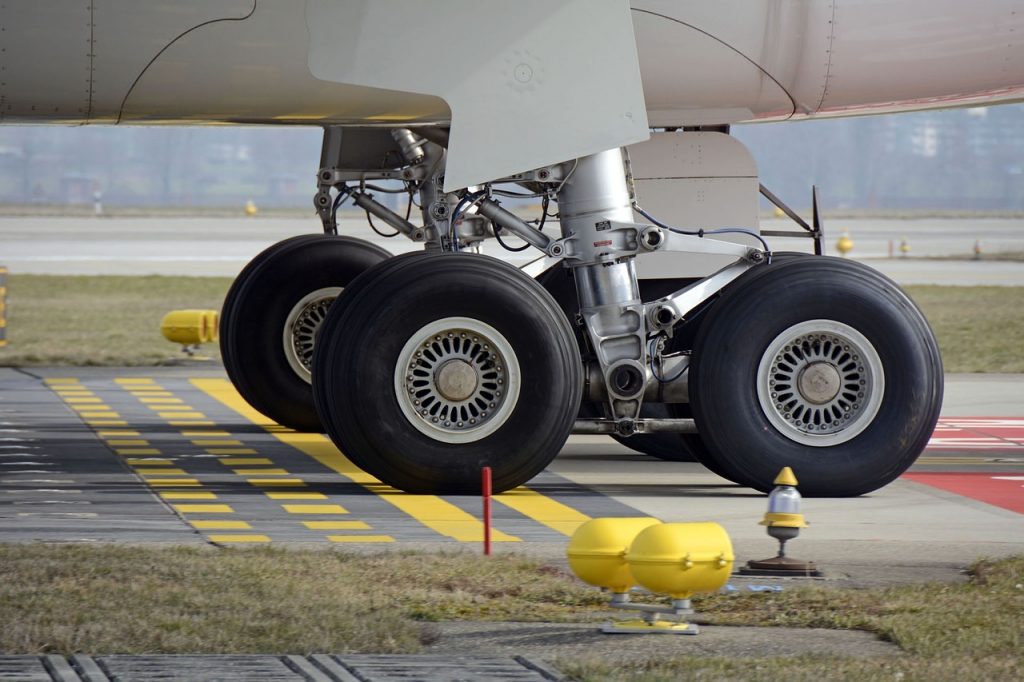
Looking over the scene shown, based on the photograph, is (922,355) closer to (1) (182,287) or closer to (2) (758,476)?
(2) (758,476)

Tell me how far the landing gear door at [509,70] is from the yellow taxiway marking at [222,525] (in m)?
2.75

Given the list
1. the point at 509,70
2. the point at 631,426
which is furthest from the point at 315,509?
the point at 509,70

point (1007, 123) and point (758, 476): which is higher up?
point (1007, 123)

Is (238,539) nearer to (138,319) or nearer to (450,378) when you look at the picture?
(450,378)

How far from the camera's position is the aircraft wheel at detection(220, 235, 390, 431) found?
15.4 meters

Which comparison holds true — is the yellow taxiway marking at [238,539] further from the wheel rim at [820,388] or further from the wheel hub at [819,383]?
the wheel hub at [819,383]

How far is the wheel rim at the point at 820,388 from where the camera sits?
1160cm

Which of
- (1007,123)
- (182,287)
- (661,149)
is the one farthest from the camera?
(1007,123)

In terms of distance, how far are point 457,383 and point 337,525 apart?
1.52 meters

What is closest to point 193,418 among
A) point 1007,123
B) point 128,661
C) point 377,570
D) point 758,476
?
point 758,476

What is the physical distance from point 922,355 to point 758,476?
1296mm

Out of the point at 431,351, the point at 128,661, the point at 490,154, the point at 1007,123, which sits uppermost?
the point at 1007,123

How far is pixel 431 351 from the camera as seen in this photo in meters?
11.6

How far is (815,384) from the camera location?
11.7m
